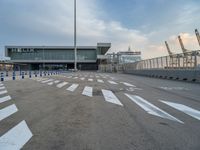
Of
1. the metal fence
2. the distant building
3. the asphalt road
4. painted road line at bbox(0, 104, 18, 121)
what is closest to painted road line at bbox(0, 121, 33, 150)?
the asphalt road


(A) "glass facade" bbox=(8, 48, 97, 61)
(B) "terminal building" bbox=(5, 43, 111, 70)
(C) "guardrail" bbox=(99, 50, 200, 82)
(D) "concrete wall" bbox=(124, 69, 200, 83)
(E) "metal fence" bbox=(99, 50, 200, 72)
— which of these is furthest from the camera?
(A) "glass facade" bbox=(8, 48, 97, 61)

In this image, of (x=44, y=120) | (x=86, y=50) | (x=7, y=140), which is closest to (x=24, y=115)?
(x=44, y=120)

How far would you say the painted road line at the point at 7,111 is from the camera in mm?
5906

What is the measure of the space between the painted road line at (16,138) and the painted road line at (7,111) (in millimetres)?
1228

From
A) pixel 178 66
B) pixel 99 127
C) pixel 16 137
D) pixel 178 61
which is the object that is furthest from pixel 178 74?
pixel 16 137

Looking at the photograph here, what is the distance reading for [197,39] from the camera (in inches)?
2842

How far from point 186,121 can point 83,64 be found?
357ft

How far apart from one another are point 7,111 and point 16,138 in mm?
2641

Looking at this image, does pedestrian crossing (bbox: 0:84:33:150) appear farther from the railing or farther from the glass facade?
the glass facade

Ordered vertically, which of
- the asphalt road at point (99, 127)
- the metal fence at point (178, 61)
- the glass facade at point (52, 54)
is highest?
the glass facade at point (52, 54)

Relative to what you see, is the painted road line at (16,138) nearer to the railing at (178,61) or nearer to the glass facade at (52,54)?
the railing at (178,61)

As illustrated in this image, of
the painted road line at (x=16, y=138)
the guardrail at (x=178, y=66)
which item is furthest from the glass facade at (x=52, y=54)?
the painted road line at (x=16, y=138)

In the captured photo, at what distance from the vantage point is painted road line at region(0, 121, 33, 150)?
368 centimetres

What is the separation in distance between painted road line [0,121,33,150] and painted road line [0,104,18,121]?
1.23 m
